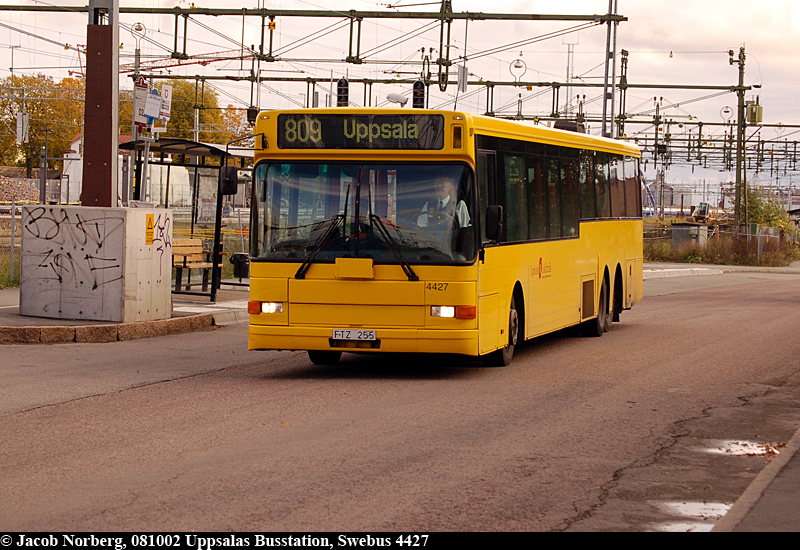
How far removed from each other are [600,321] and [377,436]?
31.3 feet

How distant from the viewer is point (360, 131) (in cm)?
1174

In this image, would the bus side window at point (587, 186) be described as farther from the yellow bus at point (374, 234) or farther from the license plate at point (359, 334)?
the license plate at point (359, 334)

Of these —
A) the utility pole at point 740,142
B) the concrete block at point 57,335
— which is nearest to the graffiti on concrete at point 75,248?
the concrete block at point 57,335

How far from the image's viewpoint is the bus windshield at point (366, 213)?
11.4 meters

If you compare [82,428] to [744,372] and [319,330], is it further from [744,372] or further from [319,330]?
[744,372]

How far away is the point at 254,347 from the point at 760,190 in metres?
61.1

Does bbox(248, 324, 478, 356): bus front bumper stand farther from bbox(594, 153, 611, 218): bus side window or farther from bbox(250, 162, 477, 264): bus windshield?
bbox(594, 153, 611, 218): bus side window

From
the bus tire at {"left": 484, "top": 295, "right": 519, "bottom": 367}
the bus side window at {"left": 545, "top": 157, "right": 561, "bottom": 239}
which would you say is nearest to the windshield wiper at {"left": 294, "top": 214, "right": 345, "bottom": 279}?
the bus tire at {"left": 484, "top": 295, "right": 519, "bottom": 367}

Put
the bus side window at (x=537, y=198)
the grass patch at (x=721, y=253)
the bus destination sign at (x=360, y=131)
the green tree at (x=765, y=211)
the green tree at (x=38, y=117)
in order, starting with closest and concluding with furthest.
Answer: the bus destination sign at (x=360, y=131), the bus side window at (x=537, y=198), the grass patch at (x=721, y=253), the green tree at (x=765, y=211), the green tree at (x=38, y=117)

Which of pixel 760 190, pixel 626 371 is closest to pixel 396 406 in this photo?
pixel 626 371

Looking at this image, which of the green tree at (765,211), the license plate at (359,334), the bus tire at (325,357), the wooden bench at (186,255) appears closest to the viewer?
the license plate at (359,334)

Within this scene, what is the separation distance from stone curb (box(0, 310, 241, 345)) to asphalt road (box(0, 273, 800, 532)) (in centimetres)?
47

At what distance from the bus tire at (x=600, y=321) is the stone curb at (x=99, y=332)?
6.14 meters

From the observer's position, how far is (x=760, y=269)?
45.1m
